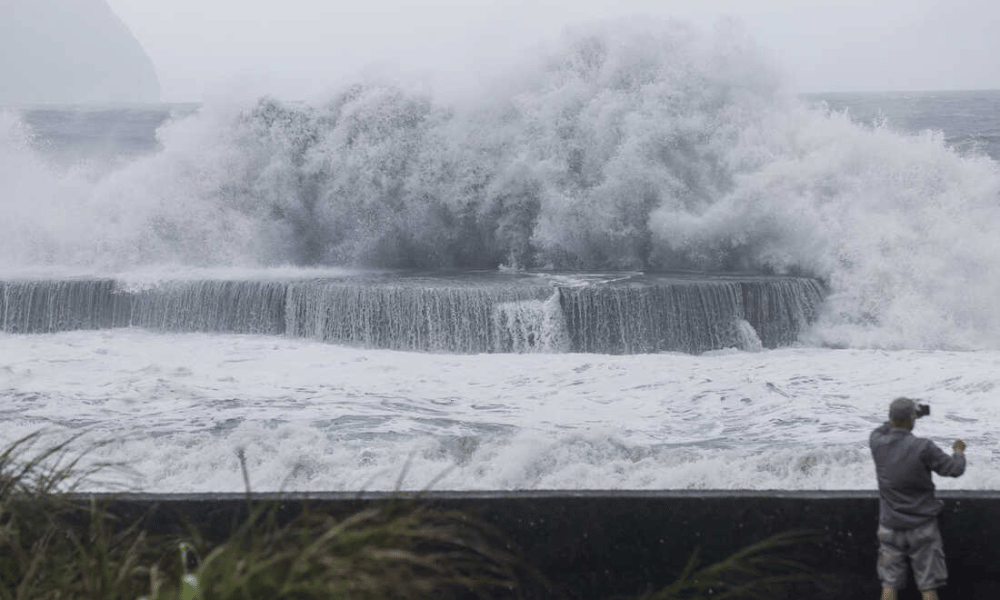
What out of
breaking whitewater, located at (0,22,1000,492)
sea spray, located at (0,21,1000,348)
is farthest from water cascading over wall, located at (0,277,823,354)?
sea spray, located at (0,21,1000,348)

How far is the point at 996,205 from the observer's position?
16.7 m

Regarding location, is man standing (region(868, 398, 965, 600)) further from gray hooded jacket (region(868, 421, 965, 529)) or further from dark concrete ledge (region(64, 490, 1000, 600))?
dark concrete ledge (region(64, 490, 1000, 600))

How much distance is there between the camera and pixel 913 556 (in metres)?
4.01

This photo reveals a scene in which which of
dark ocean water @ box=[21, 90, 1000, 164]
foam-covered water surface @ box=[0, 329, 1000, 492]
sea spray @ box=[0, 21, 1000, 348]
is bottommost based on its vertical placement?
foam-covered water surface @ box=[0, 329, 1000, 492]

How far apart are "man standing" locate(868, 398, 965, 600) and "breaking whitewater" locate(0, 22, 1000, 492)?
309 cm

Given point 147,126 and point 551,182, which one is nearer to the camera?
point 551,182

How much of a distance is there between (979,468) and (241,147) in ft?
50.1

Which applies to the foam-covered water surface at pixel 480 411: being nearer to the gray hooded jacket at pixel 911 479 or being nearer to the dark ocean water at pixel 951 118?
the gray hooded jacket at pixel 911 479

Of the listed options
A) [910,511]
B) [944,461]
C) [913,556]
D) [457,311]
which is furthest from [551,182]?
[913,556]

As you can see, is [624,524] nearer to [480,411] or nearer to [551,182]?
[480,411]

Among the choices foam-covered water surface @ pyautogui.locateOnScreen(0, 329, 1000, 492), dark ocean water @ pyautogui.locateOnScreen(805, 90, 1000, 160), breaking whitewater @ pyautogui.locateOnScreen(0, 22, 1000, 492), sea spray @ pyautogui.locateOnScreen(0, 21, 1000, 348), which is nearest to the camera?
foam-covered water surface @ pyautogui.locateOnScreen(0, 329, 1000, 492)

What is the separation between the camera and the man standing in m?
4.04

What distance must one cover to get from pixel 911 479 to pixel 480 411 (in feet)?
20.9

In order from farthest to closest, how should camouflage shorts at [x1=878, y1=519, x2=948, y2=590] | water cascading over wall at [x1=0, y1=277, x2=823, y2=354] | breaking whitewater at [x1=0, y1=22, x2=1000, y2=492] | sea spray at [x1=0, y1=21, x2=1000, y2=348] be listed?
sea spray at [x1=0, y1=21, x2=1000, y2=348] → water cascading over wall at [x1=0, y1=277, x2=823, y2=354] → breaking whitewater at [x1=0, y1=22, x2=1000, y2=492] → camouflage shorts at [x1=878, y1=519, x2=948, y2=590]
